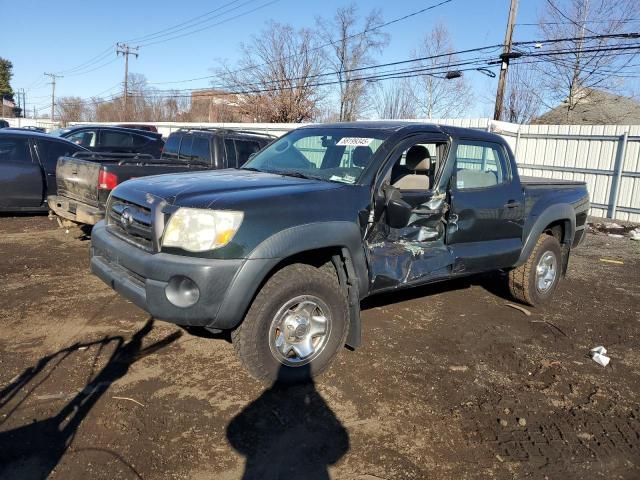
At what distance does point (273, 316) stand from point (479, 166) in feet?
9.39

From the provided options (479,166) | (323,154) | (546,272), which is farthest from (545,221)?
(323,154)

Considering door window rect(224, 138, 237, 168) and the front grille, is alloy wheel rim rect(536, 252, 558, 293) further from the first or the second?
door window rect(224, 138, 237, 168)

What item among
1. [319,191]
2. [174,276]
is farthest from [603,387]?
[174,276]

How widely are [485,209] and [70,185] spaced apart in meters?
5.17

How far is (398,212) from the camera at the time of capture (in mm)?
3971

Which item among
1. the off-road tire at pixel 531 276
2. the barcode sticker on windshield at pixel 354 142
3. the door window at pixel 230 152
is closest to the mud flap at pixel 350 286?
the barcode sticker on windshield at pixel 354 142

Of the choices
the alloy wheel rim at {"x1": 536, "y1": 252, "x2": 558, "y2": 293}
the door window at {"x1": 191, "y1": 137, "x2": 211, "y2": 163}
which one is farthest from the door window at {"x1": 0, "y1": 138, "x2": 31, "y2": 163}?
the alloy wheel rim at {"x1": 536, "y1": 252, "x2": 558, "y2": 293}

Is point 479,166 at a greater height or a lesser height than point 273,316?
greater

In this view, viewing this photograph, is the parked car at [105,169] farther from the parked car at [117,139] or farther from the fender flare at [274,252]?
the parked car at [117,139]

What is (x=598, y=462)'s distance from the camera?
2.91 m

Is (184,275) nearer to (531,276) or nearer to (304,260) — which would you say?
(304,260)

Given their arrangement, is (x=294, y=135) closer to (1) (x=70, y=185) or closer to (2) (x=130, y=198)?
(2) (x=130, y=198)

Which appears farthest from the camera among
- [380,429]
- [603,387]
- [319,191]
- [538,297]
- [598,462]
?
[538,297]

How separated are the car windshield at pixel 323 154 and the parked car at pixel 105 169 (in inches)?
88.7
